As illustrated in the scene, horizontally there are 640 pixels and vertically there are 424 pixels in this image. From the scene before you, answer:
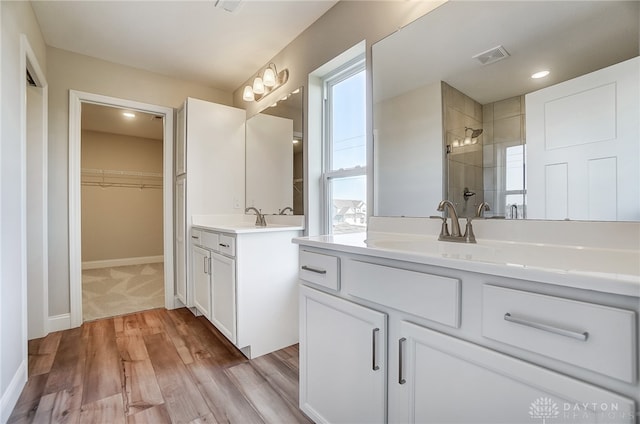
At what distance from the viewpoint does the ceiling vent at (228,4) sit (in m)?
1.83

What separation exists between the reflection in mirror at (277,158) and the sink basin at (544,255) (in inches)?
50.9

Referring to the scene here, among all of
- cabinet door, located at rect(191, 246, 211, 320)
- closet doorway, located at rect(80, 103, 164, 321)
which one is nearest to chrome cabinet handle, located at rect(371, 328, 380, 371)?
cabinet door, located at rect(191, 246, 211, 320)

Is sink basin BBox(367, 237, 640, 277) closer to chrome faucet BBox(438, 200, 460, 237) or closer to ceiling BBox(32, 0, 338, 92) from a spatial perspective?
chrome faucet BBox(438, 200, 460, 237)

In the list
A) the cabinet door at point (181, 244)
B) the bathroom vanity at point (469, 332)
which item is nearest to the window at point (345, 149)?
the bathroom vanity at point (469, 332)

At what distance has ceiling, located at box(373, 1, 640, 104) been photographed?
0.96 metres

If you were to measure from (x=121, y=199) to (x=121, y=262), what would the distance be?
108 cm

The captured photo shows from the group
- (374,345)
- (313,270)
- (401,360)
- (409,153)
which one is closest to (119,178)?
(313,270)

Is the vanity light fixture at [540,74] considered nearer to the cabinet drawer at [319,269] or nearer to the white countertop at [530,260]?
the white countertop at [530,260]

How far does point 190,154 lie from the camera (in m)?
2.63

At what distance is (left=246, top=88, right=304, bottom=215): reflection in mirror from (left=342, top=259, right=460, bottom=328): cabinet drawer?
1232 millimetres

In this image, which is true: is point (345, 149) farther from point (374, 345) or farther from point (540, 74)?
point (374, 345)

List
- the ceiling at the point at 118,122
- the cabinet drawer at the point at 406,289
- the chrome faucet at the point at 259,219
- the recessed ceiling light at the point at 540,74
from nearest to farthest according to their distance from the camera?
the cabinet drawer at the point at 406,289 → the recessed ceiling light at the point at 540,74 → the chrome faucet at the point at 259,219 → the ceiling at the point at 118,122

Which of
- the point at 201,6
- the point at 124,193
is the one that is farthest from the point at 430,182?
the point at 124,193

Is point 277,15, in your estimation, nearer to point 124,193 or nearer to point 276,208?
point 276,208
